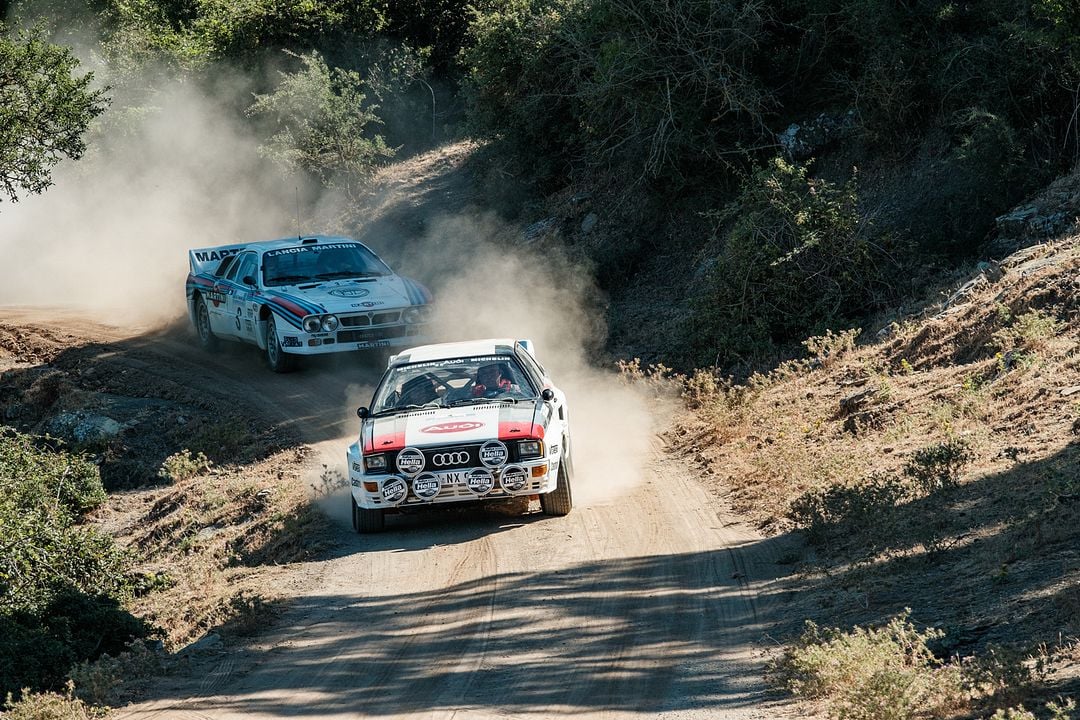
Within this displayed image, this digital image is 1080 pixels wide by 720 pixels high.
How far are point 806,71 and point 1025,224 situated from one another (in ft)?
19.3

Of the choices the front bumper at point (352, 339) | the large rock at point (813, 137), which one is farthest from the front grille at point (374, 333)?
the large rock at point (813, 137)

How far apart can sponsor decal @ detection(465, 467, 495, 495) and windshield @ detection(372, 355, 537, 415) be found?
0.96m

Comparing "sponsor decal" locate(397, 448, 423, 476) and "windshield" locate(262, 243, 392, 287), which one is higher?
"windshield" locate(262, 243, 392, 287)

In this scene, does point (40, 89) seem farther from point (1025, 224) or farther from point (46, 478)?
point (1025, 224)

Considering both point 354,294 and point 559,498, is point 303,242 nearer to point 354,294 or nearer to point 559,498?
point 354,294

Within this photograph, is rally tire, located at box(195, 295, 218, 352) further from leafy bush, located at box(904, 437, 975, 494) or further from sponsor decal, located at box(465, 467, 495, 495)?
leafy bush, located at box(904, 437, 975, 494)

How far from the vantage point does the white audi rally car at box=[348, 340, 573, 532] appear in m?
9.81

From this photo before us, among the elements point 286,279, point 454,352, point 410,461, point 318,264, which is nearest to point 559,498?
point 410,461

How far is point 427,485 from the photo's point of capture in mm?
9797

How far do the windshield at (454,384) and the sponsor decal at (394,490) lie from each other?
0.94 meters

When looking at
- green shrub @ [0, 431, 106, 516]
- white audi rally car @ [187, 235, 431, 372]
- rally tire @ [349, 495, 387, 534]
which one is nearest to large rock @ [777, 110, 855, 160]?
white audi rally car @ [187, 235, 431, 372]

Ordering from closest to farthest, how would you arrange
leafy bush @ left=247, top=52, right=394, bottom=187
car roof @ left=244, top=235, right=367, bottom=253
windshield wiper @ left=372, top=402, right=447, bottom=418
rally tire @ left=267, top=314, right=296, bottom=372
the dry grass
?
the dry grass → windshield wiper @ left=372, top=402, right=447, bottom=418 → rally tire @ left=267, top=314, right=296, bottom=372 → car roof @ left=244, top=235, right=367, bottom=253 → leafy bush @ left=247, top=52, right=394, bottom=187

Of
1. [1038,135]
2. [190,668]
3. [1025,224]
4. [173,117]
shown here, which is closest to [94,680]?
[190,668]

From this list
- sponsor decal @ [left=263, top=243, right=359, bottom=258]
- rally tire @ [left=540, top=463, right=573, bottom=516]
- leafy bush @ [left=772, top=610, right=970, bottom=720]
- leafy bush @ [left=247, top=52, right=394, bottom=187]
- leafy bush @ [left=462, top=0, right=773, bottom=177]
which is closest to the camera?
leafy bush @ [left=772, top=610, right=970, bottom=720]
